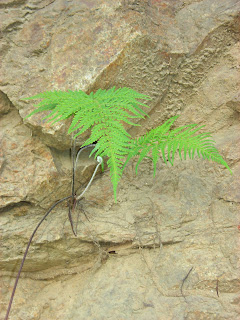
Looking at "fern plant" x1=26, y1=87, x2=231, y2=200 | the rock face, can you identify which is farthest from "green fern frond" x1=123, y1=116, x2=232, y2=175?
the rock face

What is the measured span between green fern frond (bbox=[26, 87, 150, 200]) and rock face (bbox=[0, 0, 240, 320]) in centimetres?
40

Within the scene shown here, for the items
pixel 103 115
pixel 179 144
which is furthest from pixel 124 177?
pixel 103 115

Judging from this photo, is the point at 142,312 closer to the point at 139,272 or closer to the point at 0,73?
the point at 139,272

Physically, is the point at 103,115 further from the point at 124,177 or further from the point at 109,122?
the point at 124,177

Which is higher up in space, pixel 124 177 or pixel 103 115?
pixel 103 115

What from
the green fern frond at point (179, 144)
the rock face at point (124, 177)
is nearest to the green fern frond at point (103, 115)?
the green fern frond at point (179, 144)

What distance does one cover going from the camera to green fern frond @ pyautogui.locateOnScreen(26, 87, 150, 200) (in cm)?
169

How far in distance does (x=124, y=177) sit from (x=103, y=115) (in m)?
0.87

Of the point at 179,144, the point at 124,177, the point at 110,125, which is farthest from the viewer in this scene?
the point at 124,177

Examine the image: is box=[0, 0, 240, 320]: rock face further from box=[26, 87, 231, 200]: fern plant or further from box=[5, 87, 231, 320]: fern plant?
box=[26, 87, 231, 200]: fern plant

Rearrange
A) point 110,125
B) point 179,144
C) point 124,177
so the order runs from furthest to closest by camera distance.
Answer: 1. point 124,177
2. point 179,144
3. point 110,125

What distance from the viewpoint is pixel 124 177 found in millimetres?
2551

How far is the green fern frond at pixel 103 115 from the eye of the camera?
1688 millimetres

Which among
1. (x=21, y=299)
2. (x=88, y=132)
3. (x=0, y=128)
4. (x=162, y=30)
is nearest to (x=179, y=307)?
(x=21, y=299)
